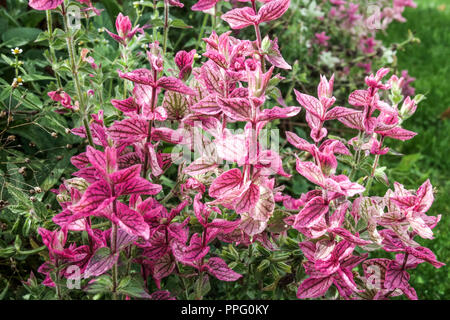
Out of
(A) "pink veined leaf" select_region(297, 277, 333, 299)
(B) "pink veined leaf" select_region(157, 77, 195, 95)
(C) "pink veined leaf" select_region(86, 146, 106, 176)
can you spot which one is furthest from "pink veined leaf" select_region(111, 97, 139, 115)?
(A) "pink veined leaf" select_region(297, 277, 333, 299)

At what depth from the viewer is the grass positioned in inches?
78.3

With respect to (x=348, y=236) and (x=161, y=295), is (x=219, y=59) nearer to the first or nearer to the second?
(x=348, y=236)

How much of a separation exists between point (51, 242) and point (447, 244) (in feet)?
5.81

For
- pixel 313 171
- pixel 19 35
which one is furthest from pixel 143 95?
pixel 19 35

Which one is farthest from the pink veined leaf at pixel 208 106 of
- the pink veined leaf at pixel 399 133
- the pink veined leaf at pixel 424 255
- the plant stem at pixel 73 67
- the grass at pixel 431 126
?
the grass at pixel 431 126

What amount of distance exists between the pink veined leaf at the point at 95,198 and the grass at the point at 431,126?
3.92 ft

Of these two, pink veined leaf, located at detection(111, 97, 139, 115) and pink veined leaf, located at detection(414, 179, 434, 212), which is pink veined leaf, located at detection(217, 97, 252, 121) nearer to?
pink veined leaf, located at detection(111, 97, 139, 115)

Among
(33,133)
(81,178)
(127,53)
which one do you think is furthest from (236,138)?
(33,133)

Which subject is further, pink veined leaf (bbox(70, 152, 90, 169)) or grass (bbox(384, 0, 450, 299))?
grass (bbox(384, 0, 450, 299))

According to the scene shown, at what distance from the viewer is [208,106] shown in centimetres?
107

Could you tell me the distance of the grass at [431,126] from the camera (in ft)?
6.52

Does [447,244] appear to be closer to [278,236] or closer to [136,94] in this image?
[278,236]

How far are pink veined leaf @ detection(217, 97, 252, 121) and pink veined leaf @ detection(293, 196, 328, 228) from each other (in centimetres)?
23

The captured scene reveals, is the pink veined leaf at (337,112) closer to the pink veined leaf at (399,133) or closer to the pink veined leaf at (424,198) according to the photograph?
the pink veined leaf at (399,133)
